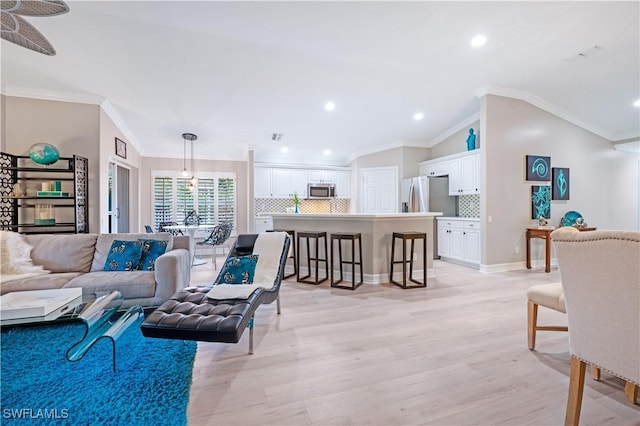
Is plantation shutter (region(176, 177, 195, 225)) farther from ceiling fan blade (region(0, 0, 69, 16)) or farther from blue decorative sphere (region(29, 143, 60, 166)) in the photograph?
ceiling fan blade (region(0, 0, 69, 16))

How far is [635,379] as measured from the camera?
1319 mm

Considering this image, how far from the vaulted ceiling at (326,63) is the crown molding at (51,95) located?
0.02 meters

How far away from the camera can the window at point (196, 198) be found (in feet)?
25.0

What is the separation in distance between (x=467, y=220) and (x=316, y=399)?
4.97m

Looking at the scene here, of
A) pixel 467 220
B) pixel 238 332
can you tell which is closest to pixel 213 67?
pixel 238 332

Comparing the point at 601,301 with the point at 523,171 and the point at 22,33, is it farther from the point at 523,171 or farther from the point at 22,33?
the point at 523,171

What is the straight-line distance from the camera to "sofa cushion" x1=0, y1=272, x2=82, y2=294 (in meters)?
2.82

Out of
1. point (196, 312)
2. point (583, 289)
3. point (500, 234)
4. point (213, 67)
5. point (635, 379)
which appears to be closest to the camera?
point (635, 379)

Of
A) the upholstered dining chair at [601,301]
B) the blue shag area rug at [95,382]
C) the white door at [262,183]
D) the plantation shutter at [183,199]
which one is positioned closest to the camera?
the upholstered dining chair at [601,301]

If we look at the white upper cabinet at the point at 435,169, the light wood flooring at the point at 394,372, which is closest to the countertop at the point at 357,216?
the light wood flooring at the point at 394,372

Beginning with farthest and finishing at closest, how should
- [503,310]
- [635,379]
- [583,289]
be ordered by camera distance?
[503,310] → [583,289] → [635,379]

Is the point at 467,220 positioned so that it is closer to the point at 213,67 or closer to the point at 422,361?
the point at 422,361

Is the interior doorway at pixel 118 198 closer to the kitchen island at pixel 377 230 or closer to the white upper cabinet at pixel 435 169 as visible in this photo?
the kitchen island at pixel 377 230

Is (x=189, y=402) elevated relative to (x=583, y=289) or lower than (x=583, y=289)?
lower
